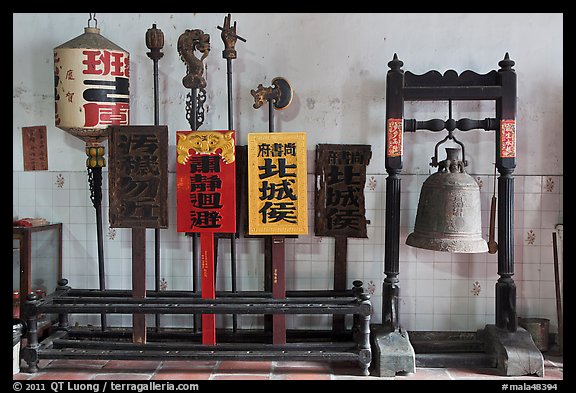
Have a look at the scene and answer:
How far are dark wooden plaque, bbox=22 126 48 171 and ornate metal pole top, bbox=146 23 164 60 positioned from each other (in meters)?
1.07

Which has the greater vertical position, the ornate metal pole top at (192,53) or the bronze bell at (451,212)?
the ornate metal pole top at (192,53)

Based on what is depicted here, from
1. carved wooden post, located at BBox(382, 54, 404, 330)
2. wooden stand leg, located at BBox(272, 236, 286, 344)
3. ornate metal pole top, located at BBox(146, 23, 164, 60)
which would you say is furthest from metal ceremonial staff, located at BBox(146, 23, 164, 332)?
carved wooden post, located at BBox(382, 54, 404, 330)

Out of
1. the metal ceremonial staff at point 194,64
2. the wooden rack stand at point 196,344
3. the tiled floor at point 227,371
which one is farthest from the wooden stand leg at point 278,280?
the metal ceremonial staff at point 194,64

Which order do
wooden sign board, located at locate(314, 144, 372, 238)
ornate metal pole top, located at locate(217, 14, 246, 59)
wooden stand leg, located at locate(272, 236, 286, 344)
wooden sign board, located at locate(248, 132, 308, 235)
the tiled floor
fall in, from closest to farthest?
the tiled floor, wooden sign board, located at locate(248, 132, 308, 235), wooden stand leg, located at locate(272, 236, 286, 344), ornate metal pole top, located at locate(217, 14, 246, 59), wooden sign board, located at locate(314, 144, 372, 238)

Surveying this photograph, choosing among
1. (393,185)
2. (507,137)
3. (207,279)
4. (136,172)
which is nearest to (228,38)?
(136,172)

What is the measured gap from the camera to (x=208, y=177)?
12.6ft

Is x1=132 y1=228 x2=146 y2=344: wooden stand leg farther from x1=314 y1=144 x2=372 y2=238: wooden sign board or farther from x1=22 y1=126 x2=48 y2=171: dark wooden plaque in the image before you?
x1=314 y1=144 x2=372 y2=238: wooden sign board

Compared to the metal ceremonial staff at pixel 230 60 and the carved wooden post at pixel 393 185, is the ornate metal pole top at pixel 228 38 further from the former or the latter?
the carved wooden post at pixel 393 185

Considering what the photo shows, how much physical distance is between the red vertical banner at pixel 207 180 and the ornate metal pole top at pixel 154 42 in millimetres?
700

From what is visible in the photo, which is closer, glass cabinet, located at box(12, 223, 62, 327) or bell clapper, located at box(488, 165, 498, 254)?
bell clapper, located at box(488, 165, 498, 254)

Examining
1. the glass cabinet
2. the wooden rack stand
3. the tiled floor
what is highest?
the glass cabinet

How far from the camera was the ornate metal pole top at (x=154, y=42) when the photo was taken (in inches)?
161

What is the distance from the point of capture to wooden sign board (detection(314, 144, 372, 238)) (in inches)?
167

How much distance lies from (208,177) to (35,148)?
1.54 meters
